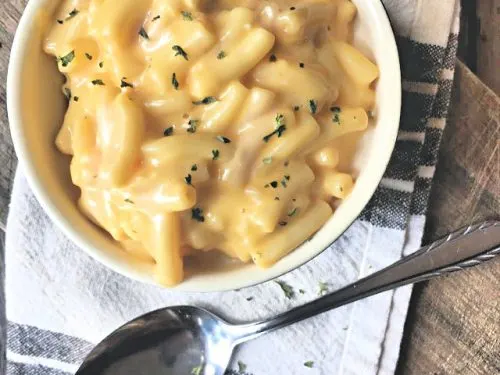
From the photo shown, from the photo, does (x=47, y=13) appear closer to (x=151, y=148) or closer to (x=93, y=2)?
(x=93, y=2)

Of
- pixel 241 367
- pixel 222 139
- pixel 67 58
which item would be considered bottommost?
pixel 241 367

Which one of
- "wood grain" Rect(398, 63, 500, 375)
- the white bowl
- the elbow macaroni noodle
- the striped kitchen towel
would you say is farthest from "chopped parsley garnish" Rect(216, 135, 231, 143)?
"wood grain" Rect(398, 63, 500, 375)

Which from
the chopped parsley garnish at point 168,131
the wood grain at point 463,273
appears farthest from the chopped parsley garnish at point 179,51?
the wood grain at point 463,273

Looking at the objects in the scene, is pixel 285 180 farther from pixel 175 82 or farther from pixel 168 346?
pixel 168 346

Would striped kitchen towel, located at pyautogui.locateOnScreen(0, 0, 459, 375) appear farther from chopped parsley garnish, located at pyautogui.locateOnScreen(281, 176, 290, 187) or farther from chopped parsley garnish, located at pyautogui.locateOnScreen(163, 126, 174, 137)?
chopped parsley garnish, located at pyautogui.locateOnScreen(163, 126, 174, 137)

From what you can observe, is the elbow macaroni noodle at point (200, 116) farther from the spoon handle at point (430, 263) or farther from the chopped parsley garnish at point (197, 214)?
the spoon handle at point (430, 263)

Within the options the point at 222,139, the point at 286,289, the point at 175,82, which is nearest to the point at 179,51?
the point at 175,82
